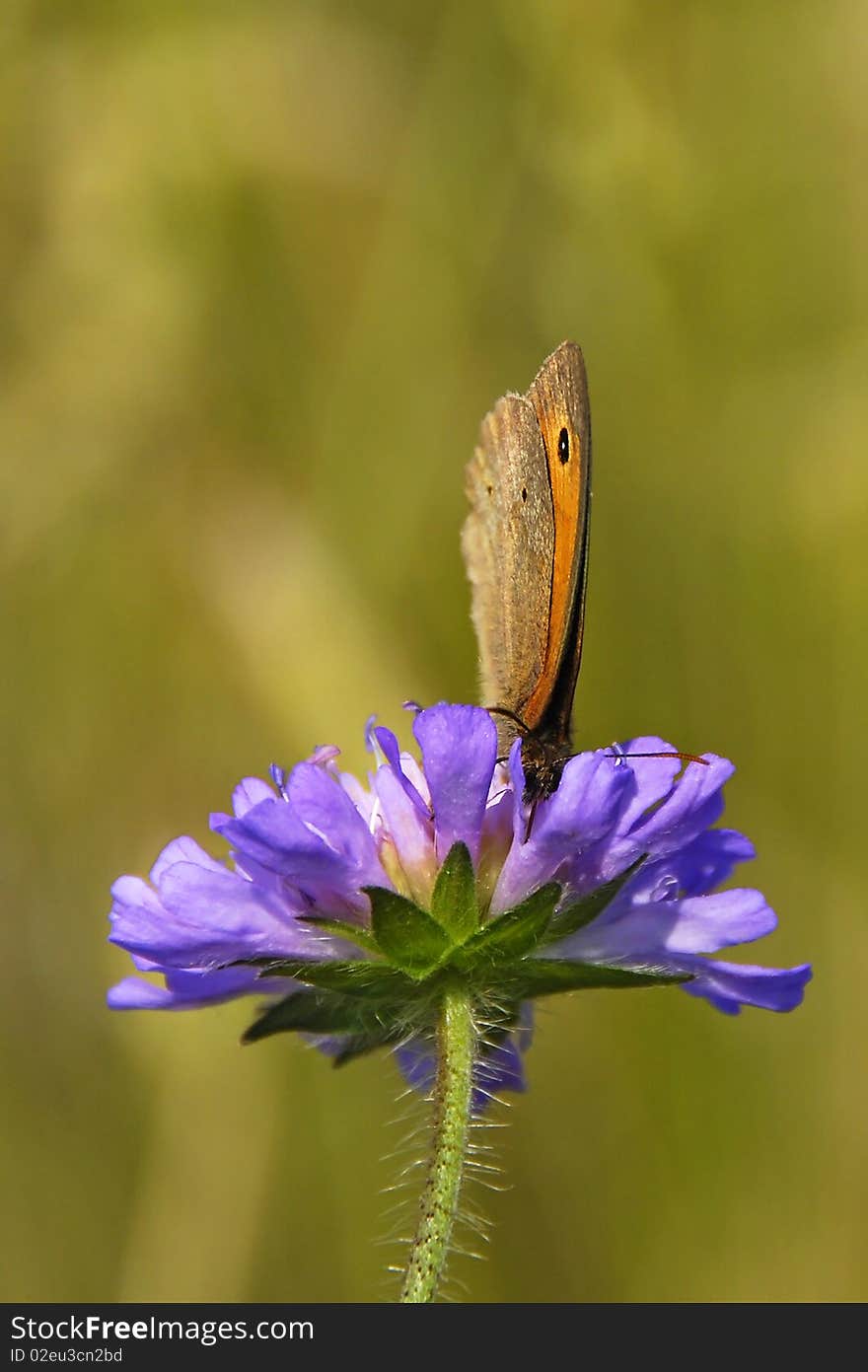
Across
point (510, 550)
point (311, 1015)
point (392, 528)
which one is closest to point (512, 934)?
point (311, 1015)

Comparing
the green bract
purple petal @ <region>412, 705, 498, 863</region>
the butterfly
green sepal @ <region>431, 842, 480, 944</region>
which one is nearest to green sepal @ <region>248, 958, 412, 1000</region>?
the green bract

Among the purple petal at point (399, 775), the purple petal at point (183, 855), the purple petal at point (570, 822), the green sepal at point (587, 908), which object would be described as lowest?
the green sepal at point (587, 908)

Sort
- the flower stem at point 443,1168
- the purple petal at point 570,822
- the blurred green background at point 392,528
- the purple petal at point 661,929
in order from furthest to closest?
the blurred green background at point 392,528, the purple petal at point 661,929, the purple petal at point 570,822, the flower stem at point 443,1168

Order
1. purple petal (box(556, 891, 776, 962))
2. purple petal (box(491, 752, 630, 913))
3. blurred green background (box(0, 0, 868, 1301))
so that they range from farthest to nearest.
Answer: blurred green background (box(0, 0, 868, 1301)) → purple petal (box(556, 891, 776, 962)) → purple petal (box(491, 752, 630, 913))

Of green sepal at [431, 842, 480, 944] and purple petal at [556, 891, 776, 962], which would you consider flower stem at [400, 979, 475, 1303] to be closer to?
green sepal at [431, 842, 480, 944]

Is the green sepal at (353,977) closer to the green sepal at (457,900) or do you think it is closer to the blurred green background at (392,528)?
the green sepal at (457,900)

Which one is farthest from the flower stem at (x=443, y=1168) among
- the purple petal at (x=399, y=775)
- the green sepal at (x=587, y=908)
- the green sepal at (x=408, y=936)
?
the purple petal at (x=399, y=775)

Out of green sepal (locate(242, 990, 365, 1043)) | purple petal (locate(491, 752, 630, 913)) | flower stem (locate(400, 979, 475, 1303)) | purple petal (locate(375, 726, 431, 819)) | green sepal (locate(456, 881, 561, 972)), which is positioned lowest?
flower stem (locate(400, 979, 475, 1303))

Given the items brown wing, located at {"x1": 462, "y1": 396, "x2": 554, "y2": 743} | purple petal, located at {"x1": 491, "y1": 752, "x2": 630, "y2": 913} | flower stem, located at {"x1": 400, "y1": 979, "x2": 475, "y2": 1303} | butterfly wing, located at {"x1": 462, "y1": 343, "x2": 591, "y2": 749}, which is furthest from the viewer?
brown wing, located at {"x1": 462, "y1": 396, "x2": 554, "y2": 743}
